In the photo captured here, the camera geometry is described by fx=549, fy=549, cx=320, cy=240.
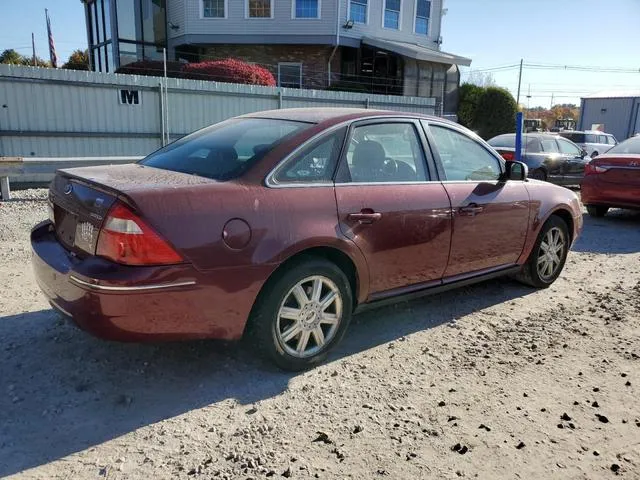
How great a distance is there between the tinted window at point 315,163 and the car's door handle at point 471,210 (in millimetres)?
1180

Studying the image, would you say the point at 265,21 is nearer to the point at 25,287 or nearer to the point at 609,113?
the point at 25,287

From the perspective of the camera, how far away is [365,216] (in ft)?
11.7

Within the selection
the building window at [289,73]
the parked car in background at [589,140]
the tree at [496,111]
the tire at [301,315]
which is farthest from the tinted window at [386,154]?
the tree at [496,111]

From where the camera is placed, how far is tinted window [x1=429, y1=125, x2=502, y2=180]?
430 cm

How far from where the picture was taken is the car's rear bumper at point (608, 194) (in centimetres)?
886

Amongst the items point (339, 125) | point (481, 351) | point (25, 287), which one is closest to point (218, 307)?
point (339, 125)

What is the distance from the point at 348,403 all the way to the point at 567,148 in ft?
40.5

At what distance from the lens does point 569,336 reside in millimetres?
4254

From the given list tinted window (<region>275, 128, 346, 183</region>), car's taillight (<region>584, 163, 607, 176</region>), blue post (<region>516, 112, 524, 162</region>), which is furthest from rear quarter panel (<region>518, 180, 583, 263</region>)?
blue post (<region>516, 112, 524, 162</region>)

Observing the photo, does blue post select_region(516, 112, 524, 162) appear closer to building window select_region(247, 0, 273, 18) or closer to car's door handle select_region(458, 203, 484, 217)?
car's door handle select_region(458, 203, 484, 217)

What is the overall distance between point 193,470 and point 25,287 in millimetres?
3030

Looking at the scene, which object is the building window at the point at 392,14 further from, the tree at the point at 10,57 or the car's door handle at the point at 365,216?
the tree at the point at 10,57

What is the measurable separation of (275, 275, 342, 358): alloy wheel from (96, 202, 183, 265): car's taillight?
0.79 metres

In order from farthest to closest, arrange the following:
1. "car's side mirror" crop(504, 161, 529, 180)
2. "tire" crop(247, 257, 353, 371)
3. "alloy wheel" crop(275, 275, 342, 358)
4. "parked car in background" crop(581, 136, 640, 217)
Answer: "parked car in background" crop(581, 136, 640, 217)
"car's side mirror" crop(504, 161, 529, 180)
"alloy wheel" crop(275, 275, 342, 358)
"tire" crop(247, 257, 353, 371)
